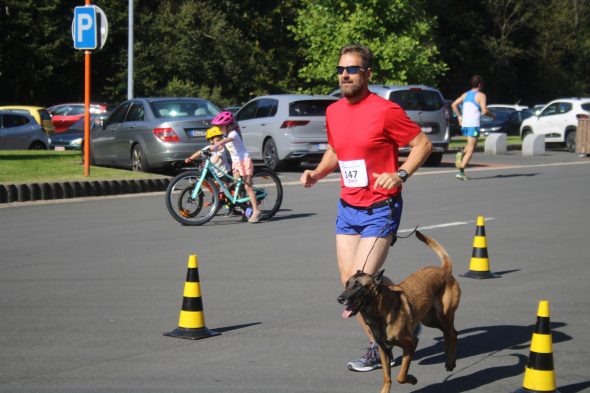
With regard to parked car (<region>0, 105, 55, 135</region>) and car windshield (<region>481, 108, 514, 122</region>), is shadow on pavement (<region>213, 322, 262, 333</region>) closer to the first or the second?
parked car (<region>0, 105, 55, 135</region>)

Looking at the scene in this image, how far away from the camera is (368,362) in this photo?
247 inches

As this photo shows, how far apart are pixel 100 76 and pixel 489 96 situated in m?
28.4

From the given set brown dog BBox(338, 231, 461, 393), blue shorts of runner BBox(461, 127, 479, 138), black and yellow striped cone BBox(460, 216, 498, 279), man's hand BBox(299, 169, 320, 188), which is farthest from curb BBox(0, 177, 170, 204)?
brown dog BBox(338, 231, 461, 393)

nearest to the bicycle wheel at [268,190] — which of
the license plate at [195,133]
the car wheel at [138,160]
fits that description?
the license plate at [195,133]

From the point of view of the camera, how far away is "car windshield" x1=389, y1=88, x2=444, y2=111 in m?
24.8

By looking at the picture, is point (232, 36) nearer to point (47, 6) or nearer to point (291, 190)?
point (47, 6)

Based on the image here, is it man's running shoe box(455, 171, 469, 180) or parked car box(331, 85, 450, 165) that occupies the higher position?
parked car box(331, 85, 450, 165)

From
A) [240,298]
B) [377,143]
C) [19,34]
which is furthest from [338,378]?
[19,34]

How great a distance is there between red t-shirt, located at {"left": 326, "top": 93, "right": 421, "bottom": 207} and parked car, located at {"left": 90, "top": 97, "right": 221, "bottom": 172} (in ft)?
46.1

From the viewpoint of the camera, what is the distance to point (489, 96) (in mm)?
69188

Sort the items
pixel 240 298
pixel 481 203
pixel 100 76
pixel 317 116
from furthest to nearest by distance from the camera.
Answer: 1. pixel 100 76
2. pixel 317 116
3. pixel 481 203
4. pixel 240 298

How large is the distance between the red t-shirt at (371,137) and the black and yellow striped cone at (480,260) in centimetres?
353

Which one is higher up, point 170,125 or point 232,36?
point 232,36

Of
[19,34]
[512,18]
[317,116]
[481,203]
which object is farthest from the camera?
[512,18]
